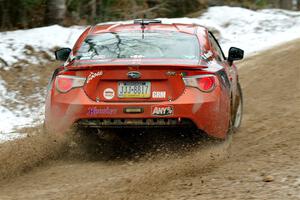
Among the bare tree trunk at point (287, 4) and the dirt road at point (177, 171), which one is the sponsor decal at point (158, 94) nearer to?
the dirt road at point (177, 171)

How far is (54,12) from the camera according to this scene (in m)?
16.3

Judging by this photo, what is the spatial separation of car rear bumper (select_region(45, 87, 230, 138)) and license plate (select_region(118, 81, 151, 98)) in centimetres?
10

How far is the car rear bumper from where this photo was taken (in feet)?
21.6

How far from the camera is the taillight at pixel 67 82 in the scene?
267 inches

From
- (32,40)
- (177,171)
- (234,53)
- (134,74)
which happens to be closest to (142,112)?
(134,74)

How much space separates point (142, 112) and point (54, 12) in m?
10.3

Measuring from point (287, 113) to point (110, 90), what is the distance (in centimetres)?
346

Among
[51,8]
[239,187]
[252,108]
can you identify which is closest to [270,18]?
[51,8]

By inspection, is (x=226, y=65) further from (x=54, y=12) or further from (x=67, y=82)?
(x=54, y=12)

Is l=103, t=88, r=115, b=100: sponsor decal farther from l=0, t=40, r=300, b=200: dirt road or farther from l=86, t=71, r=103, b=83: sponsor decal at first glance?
l=0, t=40, r=300, b=200: dirt road

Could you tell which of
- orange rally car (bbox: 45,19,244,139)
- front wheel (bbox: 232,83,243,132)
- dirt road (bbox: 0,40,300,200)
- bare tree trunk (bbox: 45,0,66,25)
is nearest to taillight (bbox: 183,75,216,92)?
orange rally car (bbox: 45,19,244,139)

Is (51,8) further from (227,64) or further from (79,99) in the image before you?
(79,99)

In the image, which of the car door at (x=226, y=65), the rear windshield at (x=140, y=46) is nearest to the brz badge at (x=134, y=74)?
the rear windshield at (x=140, y=46)

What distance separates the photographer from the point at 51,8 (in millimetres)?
16312
